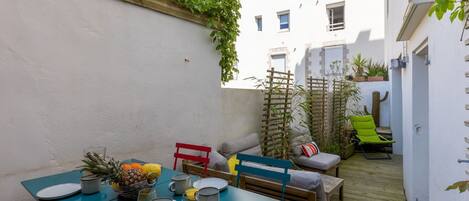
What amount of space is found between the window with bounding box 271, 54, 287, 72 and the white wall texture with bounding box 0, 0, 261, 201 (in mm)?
7792

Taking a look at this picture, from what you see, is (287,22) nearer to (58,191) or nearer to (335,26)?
(335,26)

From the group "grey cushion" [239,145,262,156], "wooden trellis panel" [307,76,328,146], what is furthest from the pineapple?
"wooden trellis panel" [307,76,328,146]

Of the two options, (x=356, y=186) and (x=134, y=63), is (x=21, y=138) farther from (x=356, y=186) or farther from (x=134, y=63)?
(x=356, y=186)

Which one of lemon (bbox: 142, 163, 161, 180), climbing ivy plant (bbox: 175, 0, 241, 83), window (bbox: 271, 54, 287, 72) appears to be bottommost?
lemon (bbox: 142, 163, 161, 180)

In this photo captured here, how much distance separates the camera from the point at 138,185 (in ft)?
5.34

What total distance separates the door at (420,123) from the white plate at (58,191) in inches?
141

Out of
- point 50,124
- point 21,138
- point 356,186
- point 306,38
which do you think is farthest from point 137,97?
point 306,38

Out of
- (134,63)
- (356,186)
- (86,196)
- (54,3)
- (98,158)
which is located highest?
(54,3)

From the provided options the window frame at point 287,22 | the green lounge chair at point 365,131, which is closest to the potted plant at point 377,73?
the green lounge chair at point 365,131

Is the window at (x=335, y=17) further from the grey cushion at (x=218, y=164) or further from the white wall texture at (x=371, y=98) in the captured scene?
the grey cushion at (x=218, y=164)

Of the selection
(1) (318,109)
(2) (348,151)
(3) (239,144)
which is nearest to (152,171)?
(3) (239,144)

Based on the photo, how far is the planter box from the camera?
6227 mm

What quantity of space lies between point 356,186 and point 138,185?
3924mm

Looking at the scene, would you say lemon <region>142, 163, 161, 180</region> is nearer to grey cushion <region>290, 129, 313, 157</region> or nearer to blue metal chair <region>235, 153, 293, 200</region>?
blue metal chair <region>235, 153, 293, 200</region>
